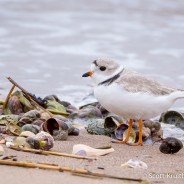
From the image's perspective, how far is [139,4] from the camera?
1395 centimetres

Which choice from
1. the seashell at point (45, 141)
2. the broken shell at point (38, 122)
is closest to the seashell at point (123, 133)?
the broken shell at point (38, 122)

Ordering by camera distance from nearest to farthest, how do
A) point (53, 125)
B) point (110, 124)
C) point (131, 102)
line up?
point (131, 102) → point (53, 125) → point (110, 124)

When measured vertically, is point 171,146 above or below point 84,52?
below

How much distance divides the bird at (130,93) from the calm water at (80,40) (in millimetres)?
2106

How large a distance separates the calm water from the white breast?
2266 millimetres

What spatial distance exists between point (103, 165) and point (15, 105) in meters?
2.09

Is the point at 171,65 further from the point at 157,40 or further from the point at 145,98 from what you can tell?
the point at 145,98

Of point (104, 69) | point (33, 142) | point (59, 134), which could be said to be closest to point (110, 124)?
point (104, 69)

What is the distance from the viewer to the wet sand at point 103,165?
4.27 meters

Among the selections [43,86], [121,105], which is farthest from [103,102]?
[43,86]

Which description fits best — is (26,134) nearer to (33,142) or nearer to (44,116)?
(33,142)

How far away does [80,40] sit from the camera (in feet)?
35.2

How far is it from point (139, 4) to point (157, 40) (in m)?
3.15

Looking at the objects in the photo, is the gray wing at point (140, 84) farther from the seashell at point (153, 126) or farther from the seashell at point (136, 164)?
the seashell at point (136, 164)
